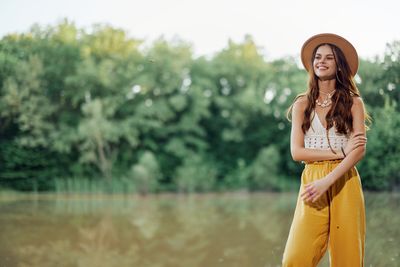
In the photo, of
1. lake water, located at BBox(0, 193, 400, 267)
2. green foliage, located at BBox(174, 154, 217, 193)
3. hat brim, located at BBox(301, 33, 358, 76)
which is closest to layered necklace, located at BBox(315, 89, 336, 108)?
hat brim, located at BBox(301, 33, 358, 76)

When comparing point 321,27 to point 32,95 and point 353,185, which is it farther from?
point 32,95

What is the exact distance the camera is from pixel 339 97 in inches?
80.6

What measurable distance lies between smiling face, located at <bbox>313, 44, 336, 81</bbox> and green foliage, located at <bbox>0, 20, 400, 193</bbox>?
7341mm

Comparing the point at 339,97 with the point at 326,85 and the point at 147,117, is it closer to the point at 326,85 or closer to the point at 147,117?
the point at 326,85

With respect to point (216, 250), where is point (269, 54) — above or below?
above

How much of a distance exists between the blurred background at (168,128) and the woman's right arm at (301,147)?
1730mm

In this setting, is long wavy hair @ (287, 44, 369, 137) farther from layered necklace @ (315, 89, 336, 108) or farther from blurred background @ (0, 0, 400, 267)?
blurred background @ (0, 0, 400, 267)

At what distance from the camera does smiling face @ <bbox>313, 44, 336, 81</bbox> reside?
82.0 inches

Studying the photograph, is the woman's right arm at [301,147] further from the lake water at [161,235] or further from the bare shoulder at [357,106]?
the lake water at [161,235]

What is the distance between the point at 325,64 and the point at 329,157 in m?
0.36

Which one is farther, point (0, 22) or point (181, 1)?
point (181, 1)

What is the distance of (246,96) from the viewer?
11.8m

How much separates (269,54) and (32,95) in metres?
4.92

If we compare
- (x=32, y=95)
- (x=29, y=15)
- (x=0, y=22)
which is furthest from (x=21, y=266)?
(x=32, y=95)
